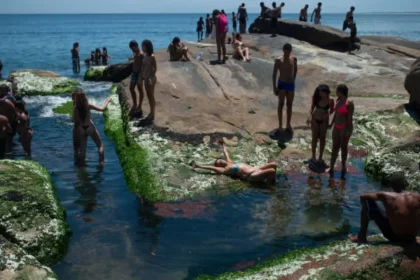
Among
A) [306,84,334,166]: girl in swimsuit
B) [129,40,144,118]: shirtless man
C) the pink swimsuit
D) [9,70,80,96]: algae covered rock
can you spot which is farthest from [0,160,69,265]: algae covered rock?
[9,70,80,96]: algae covered rock

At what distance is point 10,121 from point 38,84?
1161 centimetres

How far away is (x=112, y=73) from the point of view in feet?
85.6

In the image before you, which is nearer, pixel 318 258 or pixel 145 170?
pixel 318 258

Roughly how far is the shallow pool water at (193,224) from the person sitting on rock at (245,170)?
0.29m

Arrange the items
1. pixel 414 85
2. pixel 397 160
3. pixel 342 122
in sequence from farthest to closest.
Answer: pixel 414 85
pixel 397 160
pixel 342 122

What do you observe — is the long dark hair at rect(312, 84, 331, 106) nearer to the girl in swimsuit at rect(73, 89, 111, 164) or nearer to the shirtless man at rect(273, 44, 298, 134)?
the shirtless man at rect(273, 44, 298, 134)

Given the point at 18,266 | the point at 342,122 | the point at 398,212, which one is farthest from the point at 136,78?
the point at 398,212

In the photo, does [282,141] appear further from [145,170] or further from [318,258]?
[318,258]

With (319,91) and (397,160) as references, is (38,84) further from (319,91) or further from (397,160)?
(397,160)

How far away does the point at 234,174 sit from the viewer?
35.0 ft

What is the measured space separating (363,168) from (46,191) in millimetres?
7279

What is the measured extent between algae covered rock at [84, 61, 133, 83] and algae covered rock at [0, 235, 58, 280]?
62.9 feet

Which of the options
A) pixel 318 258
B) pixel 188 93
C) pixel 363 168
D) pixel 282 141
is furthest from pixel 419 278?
pixel 188 93

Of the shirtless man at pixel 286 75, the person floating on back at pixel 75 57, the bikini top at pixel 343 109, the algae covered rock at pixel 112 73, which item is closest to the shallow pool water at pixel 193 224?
the bikini top at pixel 343 109
